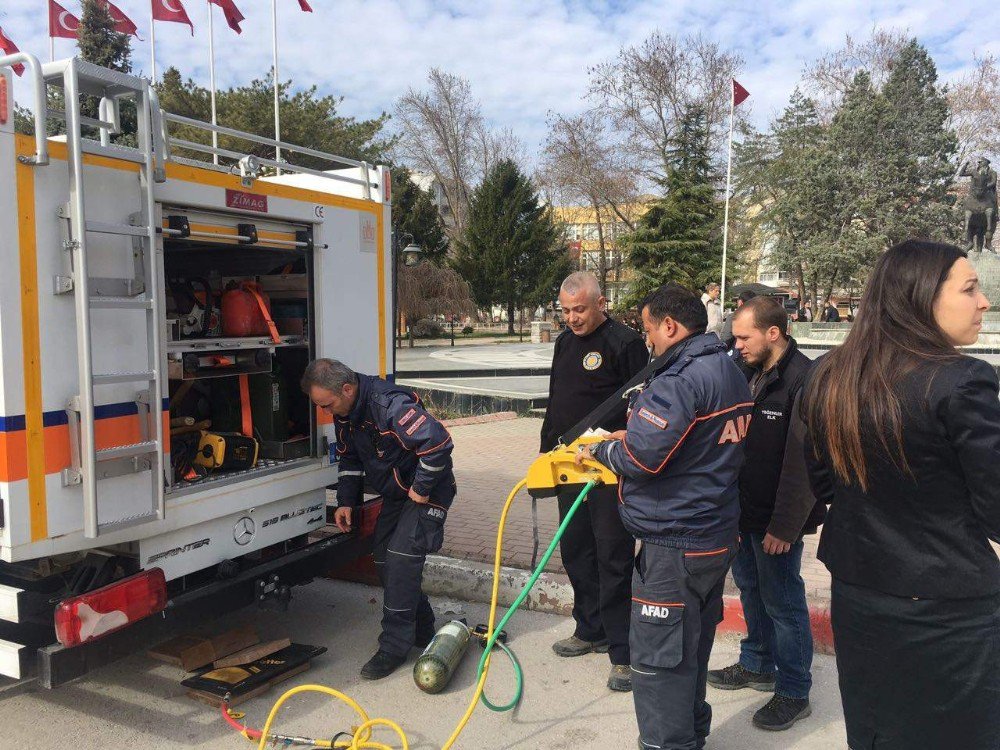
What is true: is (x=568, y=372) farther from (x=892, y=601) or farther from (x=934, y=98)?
(x=934, y=98)

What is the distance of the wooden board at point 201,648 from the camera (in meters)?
3.88

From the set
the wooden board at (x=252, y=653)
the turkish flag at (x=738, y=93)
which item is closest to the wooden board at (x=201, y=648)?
the wooden board at (x=252, y=653)

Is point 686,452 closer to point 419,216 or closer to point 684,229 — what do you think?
point 684,229

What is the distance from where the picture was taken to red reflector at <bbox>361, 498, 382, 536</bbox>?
4.40 meters

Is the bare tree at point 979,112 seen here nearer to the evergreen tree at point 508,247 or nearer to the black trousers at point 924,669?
the evergreen tree at point 508,247

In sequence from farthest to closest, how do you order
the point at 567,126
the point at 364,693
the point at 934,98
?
the point at 567,126 < the point at 934,98 < the point at 364,693


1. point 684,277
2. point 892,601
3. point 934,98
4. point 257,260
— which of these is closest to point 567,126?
point 684,277

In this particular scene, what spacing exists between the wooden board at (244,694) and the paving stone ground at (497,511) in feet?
5.34

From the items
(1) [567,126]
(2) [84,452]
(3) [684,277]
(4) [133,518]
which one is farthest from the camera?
(1) [567,126]

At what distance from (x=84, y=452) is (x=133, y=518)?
0.41 m

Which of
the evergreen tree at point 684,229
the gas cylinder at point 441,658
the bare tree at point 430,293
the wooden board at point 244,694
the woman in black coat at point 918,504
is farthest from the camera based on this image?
the evergreen tree at point 684,229

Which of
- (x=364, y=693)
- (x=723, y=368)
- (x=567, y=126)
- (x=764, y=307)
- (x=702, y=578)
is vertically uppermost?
(x=567, y=126)

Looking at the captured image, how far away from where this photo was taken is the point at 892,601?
1.96 m

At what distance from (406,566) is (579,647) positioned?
108cm
